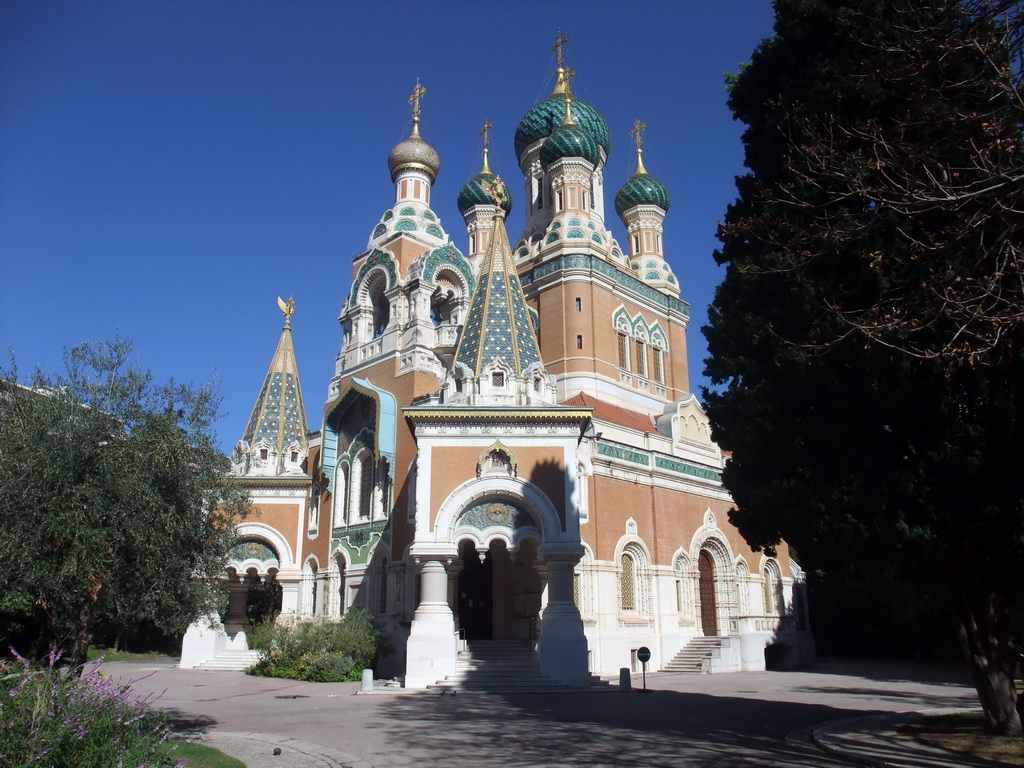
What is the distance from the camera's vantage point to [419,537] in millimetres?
15016

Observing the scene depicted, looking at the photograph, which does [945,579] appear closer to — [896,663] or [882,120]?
[882,120]

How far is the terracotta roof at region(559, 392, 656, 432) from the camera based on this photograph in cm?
2194

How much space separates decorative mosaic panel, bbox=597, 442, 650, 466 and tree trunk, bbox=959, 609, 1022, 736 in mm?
11088

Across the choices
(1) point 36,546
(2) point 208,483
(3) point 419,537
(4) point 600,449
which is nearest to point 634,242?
(4) point 600,449

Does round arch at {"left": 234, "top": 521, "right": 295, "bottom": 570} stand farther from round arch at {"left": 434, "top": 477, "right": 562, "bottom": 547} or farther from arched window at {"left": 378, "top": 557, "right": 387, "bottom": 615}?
round arch at {"left": 434, "top": 477, "right": 562, "bottom": 547}

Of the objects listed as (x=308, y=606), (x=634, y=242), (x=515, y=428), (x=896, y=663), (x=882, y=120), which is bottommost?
(x=896, y=663)

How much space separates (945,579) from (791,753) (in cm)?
262

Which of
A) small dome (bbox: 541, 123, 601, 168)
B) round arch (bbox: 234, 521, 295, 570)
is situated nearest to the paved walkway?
round arch (bbox: 234, 521, 295, 570)

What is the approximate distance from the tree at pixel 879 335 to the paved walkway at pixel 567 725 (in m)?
2.05

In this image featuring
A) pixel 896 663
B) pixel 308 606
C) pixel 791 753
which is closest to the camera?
pixel 791 753

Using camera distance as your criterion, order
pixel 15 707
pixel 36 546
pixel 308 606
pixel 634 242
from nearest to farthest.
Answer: pixel 15 707 → pixel 36 546 → pixel 308 606 → pixel 634 242

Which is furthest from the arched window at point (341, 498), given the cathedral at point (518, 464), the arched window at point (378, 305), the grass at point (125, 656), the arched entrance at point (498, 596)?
the grass at point (125, 656)

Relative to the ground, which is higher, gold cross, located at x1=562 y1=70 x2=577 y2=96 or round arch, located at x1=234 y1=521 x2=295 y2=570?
gold cross, located at x1=562 y1=70 x2=577 y2=96

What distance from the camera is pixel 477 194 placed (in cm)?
2955
